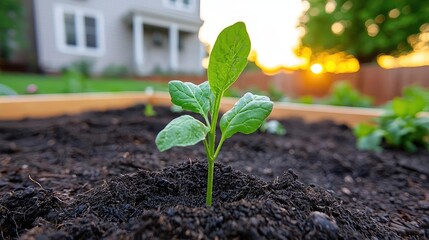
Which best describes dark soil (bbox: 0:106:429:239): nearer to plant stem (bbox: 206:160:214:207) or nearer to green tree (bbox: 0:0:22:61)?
plant stem (bbox: 206:160:214:207)

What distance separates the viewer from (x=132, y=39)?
12047mm

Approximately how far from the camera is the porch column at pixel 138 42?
11438mm

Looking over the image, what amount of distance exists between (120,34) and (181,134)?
1239cm

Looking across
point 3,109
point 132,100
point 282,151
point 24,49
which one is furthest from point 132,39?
point 282,151

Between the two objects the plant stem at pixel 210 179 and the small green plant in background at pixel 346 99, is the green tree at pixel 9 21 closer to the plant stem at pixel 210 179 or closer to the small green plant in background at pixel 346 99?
the small green plant in background at pixel 346 99

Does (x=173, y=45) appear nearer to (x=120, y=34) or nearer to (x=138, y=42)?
(x=138, y=42)

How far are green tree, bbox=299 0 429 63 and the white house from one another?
5987 millimetres

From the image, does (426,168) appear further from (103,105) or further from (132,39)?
(132,39)

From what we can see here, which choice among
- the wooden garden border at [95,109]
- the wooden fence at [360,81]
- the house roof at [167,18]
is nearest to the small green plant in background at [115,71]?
the house roof at [167,18]

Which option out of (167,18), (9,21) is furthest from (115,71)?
(167,18)

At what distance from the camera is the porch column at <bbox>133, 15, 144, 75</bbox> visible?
11438 mm

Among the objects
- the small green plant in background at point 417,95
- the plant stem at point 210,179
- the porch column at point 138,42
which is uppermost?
the porch column at point 138,42

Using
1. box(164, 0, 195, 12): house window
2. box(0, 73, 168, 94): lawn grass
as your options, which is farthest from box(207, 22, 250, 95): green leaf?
box(164, 0, 195, 12): house window

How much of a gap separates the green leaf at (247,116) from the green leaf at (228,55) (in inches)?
2.7
